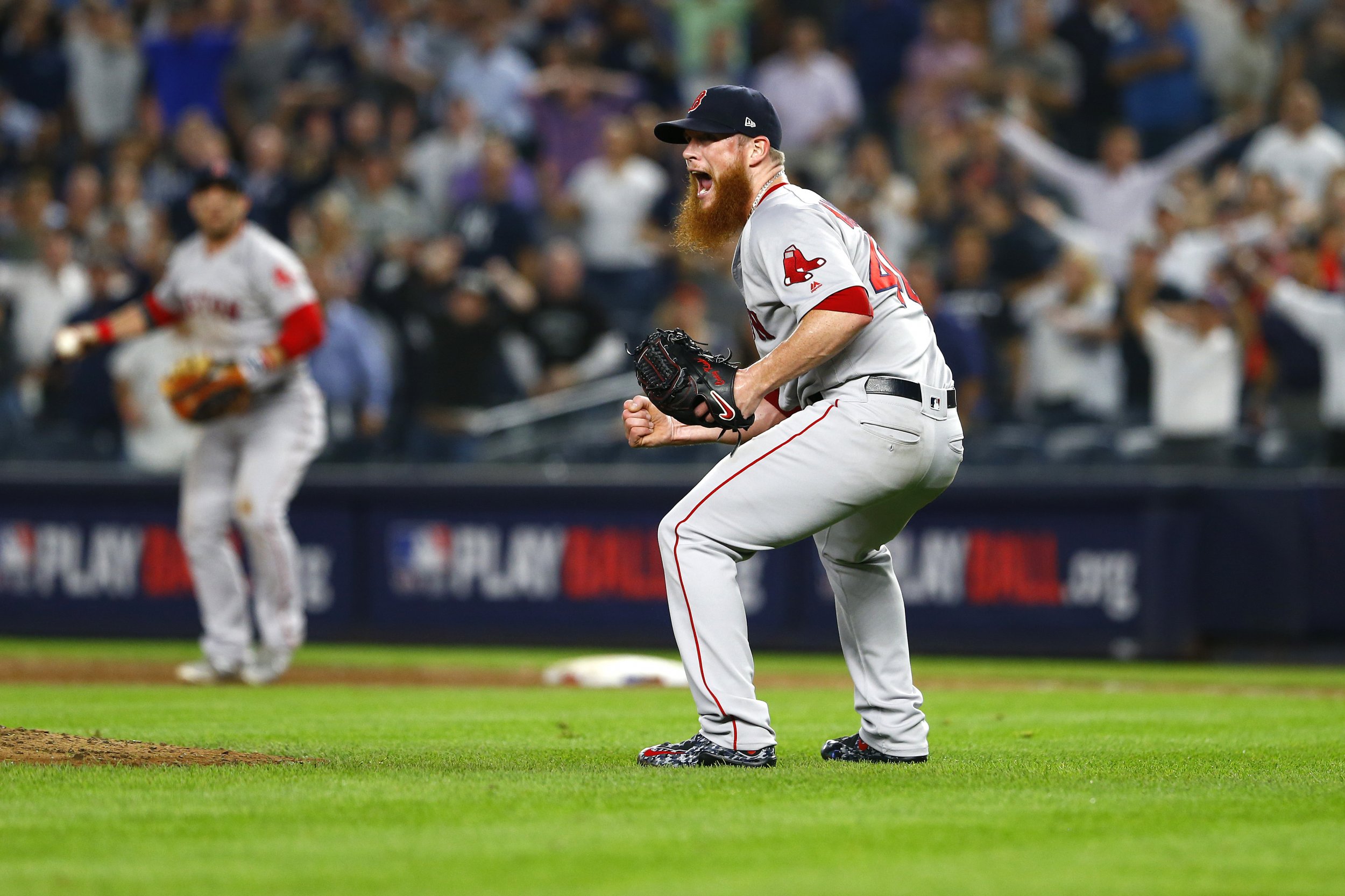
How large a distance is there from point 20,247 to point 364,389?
160 inches

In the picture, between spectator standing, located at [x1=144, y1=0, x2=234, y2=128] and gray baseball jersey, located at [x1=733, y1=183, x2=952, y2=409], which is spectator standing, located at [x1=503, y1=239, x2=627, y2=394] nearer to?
spectator standing, located at [x1=144, y1=0, x2=234, y2=128]

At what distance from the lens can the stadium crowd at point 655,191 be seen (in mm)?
13078

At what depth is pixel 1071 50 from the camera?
53.3 ft

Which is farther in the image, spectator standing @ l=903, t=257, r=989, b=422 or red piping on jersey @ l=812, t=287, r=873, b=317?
spectator standing @ l=903, t=257, r=989, b=422

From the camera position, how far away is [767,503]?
17.6ft

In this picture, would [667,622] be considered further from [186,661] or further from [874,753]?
[874,753]

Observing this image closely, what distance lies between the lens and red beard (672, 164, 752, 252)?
5.69 m

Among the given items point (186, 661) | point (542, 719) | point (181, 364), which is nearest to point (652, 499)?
point (186, 661)

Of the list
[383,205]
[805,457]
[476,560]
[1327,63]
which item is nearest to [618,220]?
[383,205]

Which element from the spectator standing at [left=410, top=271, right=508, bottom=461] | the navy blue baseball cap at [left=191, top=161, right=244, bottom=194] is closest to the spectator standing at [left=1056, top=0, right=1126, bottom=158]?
the spectator standing at [left=410, top=271, right=508, bottom=461]

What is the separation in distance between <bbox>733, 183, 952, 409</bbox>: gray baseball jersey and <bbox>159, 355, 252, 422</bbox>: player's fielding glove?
4716 millimetres

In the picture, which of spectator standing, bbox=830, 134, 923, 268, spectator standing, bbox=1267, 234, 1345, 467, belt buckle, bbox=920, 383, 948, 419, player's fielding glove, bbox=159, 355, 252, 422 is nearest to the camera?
belt buckle, bbox=920, 383, 948, 419

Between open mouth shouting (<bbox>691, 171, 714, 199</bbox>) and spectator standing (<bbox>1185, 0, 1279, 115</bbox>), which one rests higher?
spectator standing (<bbox>1185, 0, 1279, 115</bbox>)

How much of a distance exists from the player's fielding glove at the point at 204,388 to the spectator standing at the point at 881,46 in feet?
28.8
